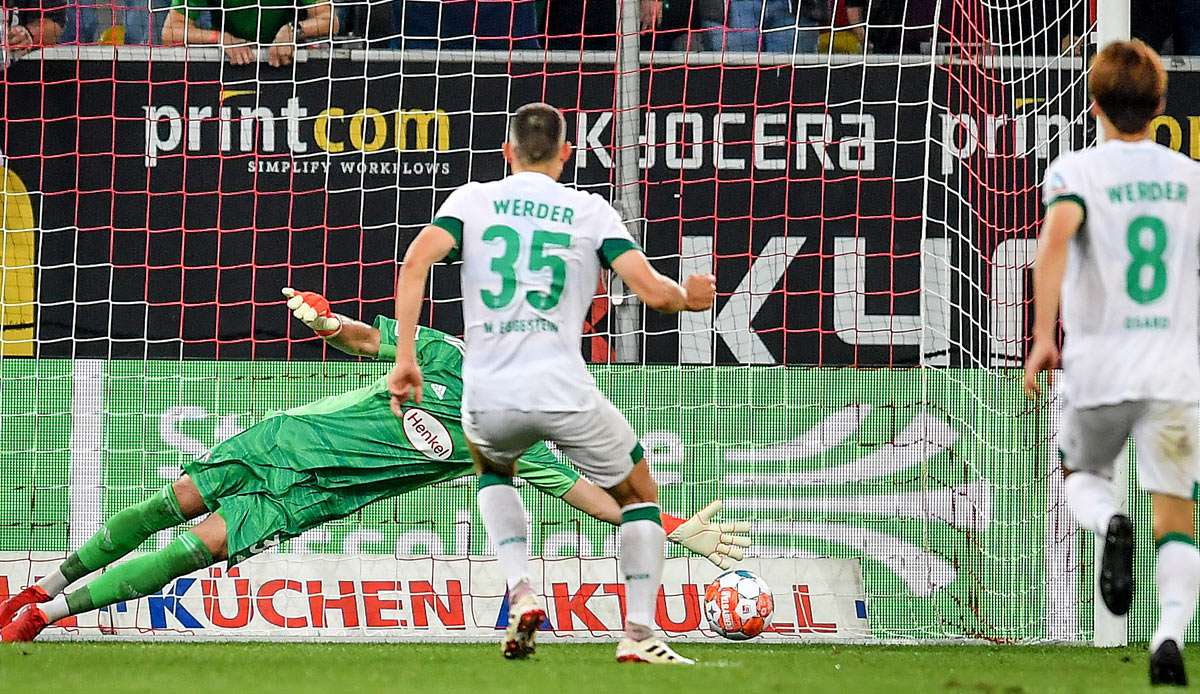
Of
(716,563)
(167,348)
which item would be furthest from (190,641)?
(716,563)

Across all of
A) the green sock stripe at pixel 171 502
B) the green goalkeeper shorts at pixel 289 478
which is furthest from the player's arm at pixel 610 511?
the green sock stripe at pixel 171 502

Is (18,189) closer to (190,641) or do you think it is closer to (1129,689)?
(190,641)

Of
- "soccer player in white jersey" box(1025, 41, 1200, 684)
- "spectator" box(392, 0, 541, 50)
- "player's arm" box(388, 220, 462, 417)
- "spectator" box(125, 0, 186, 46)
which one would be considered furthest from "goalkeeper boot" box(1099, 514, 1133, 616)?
"spectator" box(125, 0, 186, 46)

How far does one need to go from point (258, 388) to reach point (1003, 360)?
146 inches

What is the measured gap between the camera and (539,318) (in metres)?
5.98

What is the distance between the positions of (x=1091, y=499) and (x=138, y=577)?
4.02 m

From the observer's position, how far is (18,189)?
9.22 metres

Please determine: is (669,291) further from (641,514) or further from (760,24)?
(760,24)

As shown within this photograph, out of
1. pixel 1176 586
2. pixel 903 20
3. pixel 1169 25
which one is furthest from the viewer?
pixel 1169 25

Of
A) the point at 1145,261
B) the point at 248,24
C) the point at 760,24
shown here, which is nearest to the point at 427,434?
the point at 248,24

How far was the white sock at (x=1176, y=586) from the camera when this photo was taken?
208 inches

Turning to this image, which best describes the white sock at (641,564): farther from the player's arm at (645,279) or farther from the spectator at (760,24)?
the spectator at (760,24)

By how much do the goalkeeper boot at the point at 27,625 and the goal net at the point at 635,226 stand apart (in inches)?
51.7

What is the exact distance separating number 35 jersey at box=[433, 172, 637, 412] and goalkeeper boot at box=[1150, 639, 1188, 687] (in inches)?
77.2
